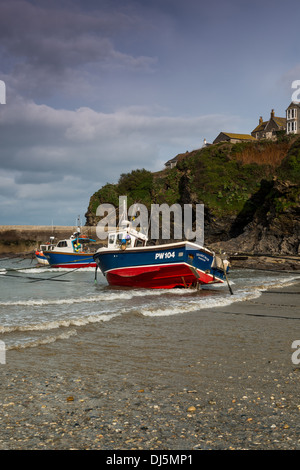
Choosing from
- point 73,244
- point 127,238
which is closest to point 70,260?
point 73,244

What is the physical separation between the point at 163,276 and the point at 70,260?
21699mm

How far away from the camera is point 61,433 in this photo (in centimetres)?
407

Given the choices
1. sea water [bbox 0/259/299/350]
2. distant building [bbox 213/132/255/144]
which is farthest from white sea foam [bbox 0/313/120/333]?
distant building [bbox 213/132/255/144]

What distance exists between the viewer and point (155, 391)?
17.7ft

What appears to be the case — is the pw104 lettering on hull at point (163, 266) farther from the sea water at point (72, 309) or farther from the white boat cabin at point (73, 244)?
the white boat cabin at point (73, 244)

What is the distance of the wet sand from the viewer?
3.94m

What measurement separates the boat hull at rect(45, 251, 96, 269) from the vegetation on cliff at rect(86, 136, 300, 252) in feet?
67.1

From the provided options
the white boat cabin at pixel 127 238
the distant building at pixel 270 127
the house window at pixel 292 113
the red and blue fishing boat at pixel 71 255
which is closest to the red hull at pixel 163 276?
the white boat cabin at pixel 127 238

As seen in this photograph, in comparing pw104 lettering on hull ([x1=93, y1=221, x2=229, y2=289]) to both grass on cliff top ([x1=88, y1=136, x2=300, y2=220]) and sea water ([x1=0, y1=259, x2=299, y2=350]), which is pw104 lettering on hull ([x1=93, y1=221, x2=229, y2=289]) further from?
grass on cliff top ([x1=88, y1=136, x2=300, y2=220])

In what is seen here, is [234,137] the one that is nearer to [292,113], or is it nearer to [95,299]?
[292,113]

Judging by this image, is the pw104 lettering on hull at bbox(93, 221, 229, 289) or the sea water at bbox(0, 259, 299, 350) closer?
the sea water at bbox(0, 259, 299, 350)
